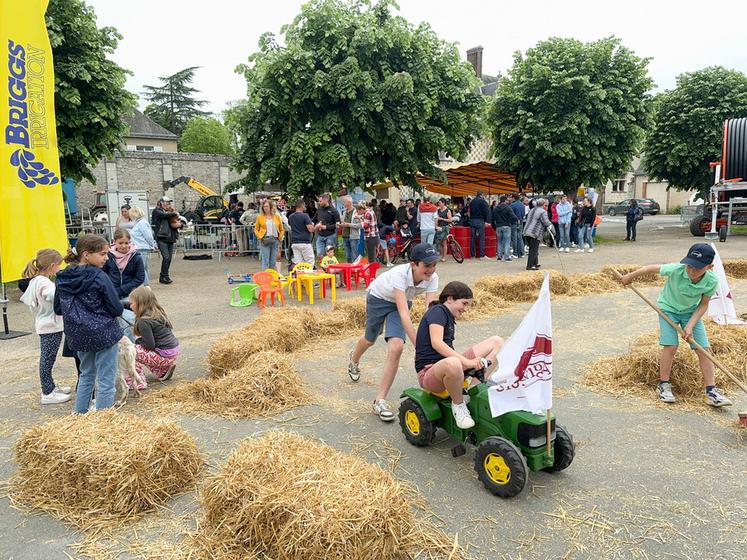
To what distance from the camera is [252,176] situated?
57.4 feet

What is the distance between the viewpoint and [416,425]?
173 inches

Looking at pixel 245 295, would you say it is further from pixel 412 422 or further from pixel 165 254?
pixel 412 422

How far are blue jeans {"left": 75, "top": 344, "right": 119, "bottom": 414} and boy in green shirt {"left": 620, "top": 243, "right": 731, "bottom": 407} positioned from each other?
15.4 feet

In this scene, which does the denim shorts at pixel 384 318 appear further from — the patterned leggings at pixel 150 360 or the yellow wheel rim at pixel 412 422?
the patterned leggings at pixel 150 360

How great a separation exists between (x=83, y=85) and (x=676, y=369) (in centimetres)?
1354

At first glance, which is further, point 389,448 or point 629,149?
point 629,149

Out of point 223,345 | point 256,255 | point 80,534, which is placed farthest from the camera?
point 256,255

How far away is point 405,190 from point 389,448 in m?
31.7

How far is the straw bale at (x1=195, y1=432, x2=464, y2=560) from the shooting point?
276cm

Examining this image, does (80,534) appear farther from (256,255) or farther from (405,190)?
(405,190)

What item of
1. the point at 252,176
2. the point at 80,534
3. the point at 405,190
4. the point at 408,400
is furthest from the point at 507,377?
the point at 405,190

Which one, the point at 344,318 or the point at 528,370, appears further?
A: the point at 344,318

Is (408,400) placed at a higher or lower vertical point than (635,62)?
lower

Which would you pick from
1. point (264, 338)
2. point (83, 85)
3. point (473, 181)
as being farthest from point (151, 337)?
point (473, 181)
